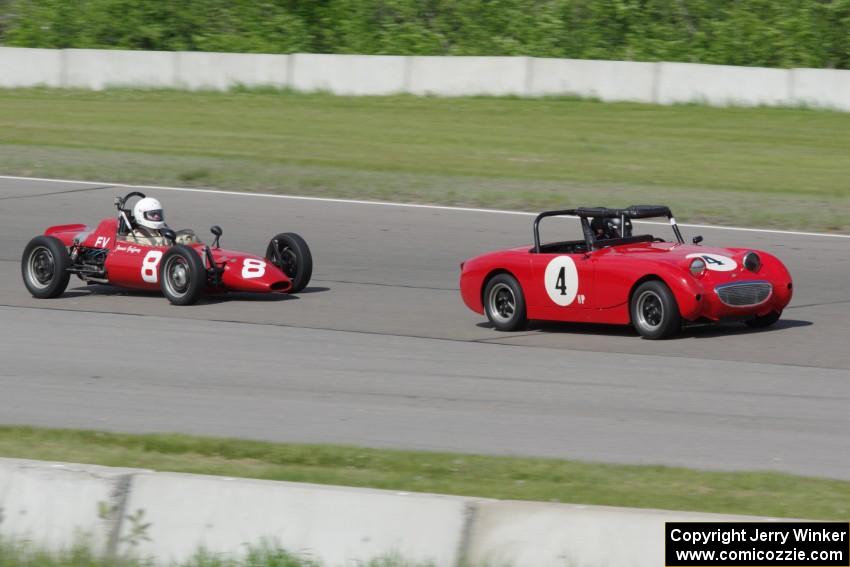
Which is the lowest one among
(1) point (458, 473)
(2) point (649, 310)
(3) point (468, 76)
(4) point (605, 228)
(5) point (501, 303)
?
(1) point (458, 473)

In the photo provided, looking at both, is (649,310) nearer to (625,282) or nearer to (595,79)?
(625,282)

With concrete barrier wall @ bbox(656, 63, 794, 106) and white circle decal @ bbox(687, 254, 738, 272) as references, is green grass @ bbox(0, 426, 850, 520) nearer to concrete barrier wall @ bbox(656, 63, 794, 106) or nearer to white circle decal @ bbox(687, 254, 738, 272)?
white circle decal @ bbox(687, 254, 738, 272)

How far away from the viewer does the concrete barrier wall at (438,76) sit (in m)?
28.2

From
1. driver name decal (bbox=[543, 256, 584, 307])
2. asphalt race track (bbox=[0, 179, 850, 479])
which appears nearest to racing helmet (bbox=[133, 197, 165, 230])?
asphalt race track (bbox=[0, 179, 850, 479])

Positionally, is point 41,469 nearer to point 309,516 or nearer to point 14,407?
point 309,516

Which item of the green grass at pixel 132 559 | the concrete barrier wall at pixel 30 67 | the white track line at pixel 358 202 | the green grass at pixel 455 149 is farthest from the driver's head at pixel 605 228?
the concrete barrier wall at pixel 30 67

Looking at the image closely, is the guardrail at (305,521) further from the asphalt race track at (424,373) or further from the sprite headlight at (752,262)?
the sprite headlight at (752,262)

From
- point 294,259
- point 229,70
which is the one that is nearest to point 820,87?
point 229,70

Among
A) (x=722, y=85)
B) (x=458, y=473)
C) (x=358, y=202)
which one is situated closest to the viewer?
(x=458, y=473)

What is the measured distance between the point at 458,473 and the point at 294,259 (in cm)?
704

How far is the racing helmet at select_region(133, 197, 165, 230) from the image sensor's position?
1482cm

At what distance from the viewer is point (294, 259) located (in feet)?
48.4

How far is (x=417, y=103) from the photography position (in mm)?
30406

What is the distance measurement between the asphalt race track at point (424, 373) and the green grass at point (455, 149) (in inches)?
177
